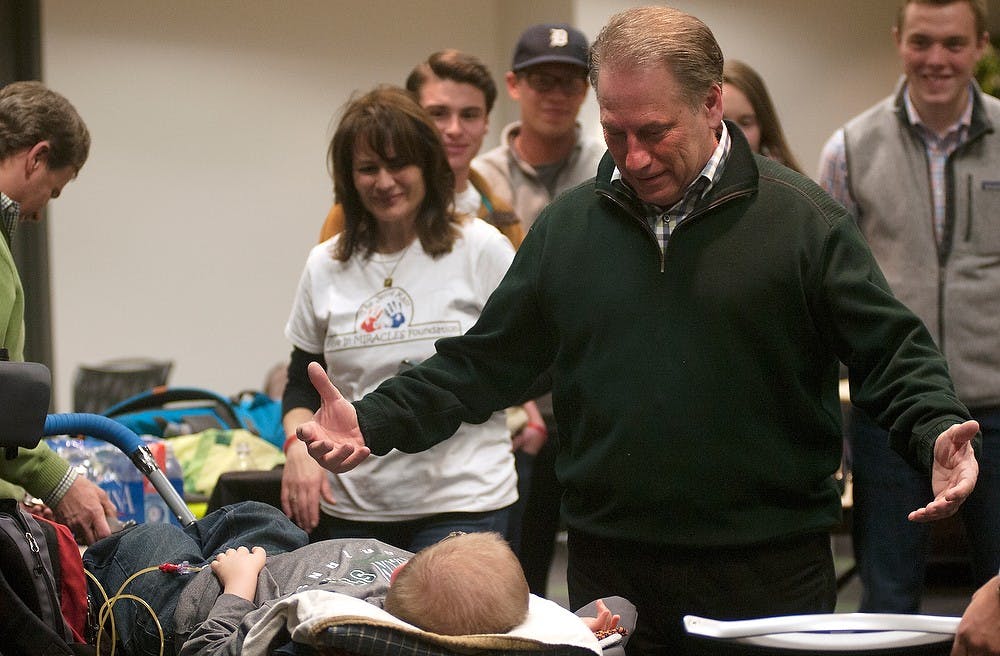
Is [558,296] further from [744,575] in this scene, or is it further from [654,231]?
[744,575]

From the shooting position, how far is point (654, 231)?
1.91m

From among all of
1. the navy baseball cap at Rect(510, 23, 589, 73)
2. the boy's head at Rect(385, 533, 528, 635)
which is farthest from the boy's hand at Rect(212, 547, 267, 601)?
the navy baseball cap at Rect(510, 23, 589, 73)

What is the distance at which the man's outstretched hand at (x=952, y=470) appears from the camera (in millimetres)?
1550

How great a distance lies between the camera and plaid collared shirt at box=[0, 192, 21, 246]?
2.28m

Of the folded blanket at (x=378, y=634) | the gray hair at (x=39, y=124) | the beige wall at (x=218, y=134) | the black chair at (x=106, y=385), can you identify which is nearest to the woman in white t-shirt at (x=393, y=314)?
the gray hair at (x=39, y=124)

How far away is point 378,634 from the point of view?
1.53 metres

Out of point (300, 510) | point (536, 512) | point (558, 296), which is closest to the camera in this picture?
point (558, 296)

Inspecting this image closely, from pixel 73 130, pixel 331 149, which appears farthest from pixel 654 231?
pixel 73 130

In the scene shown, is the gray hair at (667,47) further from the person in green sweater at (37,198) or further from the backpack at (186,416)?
the backpack at (186,416)

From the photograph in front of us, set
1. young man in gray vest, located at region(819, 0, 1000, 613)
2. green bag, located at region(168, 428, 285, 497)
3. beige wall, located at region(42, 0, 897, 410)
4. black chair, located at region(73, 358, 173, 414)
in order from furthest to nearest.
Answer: beige wall, located at region(42, 0, 897, 410), black chair, located at region(73, 358, 173, 414), green bag, located at region(168, 428, 285, 497), young man in gray vest, located at region(819, 0, 1000, 613)

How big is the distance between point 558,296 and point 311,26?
4.53 m

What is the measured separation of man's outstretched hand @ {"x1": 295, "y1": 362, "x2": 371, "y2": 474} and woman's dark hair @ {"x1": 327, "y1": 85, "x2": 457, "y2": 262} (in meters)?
0.61

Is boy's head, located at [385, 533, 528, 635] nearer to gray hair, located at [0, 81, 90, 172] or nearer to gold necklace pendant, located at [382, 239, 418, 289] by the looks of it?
gold necklace pendant, located at [382, 239, 418, 289]

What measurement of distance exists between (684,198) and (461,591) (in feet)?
2.25
